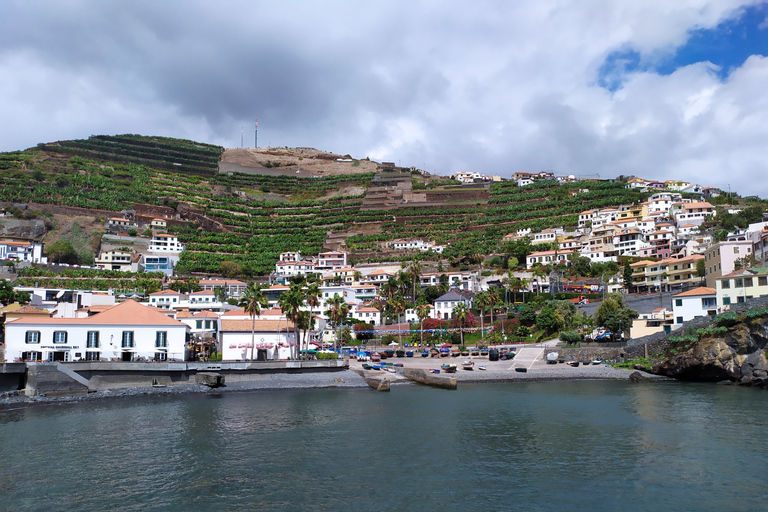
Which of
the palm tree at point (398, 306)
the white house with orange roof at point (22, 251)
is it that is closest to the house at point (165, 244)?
the white house with orange roof at point (22, 251)

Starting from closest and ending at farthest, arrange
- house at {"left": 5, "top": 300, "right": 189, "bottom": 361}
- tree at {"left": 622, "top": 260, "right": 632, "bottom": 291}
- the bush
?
1. house at {"left": 5, "top": 300, "right": 189, "bottom": 361}
2. the bush
3. tree at {"left": 622, "top": 260, "right": 632, "bottom": 291}

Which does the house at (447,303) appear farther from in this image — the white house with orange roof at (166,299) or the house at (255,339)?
the white house with orange roof at (166,299)

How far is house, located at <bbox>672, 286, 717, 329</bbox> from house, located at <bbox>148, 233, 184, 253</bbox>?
92.0m

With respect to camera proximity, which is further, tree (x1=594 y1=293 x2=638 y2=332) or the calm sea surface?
tree (x1=594 y1=293 x2=638 y2=332)

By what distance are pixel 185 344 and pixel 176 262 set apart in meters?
62.8

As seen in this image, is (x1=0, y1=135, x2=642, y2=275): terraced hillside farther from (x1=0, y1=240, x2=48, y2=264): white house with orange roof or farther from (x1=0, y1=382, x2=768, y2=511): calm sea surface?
(x1=0, y1=382, x2=768, y2=511): calm sea surface

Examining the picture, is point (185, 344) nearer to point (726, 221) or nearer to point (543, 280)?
point (543, 280)

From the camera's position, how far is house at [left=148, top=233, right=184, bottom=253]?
11438 centimetres

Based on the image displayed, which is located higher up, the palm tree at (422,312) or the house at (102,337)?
the palm tree at (422,312)

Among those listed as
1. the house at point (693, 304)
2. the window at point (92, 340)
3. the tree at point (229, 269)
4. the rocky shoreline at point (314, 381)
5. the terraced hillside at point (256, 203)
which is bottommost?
the rocky shoreline at point (314, 381)

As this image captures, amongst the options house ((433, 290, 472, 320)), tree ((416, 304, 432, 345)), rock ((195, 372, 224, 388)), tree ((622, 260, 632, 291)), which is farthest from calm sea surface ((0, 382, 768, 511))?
tree ((622, 260, 632, 291))

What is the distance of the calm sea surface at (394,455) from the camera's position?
69.5 ft

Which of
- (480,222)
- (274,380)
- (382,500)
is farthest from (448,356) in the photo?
(480,222)

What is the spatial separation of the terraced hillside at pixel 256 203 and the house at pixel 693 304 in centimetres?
5051
